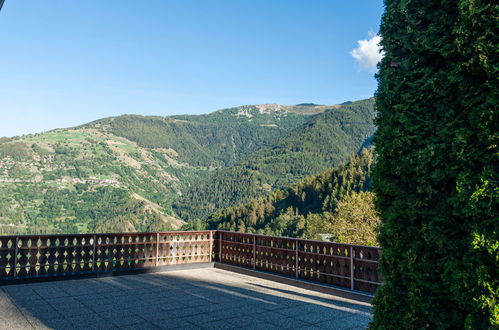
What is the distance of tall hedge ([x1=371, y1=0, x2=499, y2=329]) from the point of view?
7.43 feet

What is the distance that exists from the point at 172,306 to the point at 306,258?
3039 mm

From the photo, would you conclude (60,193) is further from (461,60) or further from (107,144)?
(461,60)

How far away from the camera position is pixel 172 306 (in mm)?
5820

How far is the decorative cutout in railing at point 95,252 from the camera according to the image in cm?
738

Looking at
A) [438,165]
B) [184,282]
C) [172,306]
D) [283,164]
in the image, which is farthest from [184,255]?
[283,164]

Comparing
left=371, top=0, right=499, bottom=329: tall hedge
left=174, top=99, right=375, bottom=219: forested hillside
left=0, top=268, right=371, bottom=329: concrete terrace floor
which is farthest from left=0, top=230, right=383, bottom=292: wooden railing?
left=174, top=99, right=375, bottom=219: forested hillside

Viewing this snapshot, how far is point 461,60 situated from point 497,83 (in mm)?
301

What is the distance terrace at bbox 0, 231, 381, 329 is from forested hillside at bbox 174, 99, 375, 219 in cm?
13108

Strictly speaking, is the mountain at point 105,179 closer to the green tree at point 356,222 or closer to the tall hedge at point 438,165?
the green tree at point 356,222

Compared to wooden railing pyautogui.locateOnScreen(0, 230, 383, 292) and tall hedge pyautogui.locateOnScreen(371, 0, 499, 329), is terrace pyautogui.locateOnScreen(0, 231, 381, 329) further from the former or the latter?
tall hedge pyautogui.locateOnScreen(371, 0, 499, 329)

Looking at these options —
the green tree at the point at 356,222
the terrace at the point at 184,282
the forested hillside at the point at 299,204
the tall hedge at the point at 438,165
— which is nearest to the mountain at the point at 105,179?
the forested hillside at the point at 299,204

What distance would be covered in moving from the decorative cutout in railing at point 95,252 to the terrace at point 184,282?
2cm

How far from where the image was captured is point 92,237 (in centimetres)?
828

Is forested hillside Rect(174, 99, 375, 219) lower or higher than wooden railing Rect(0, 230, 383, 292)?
higher
